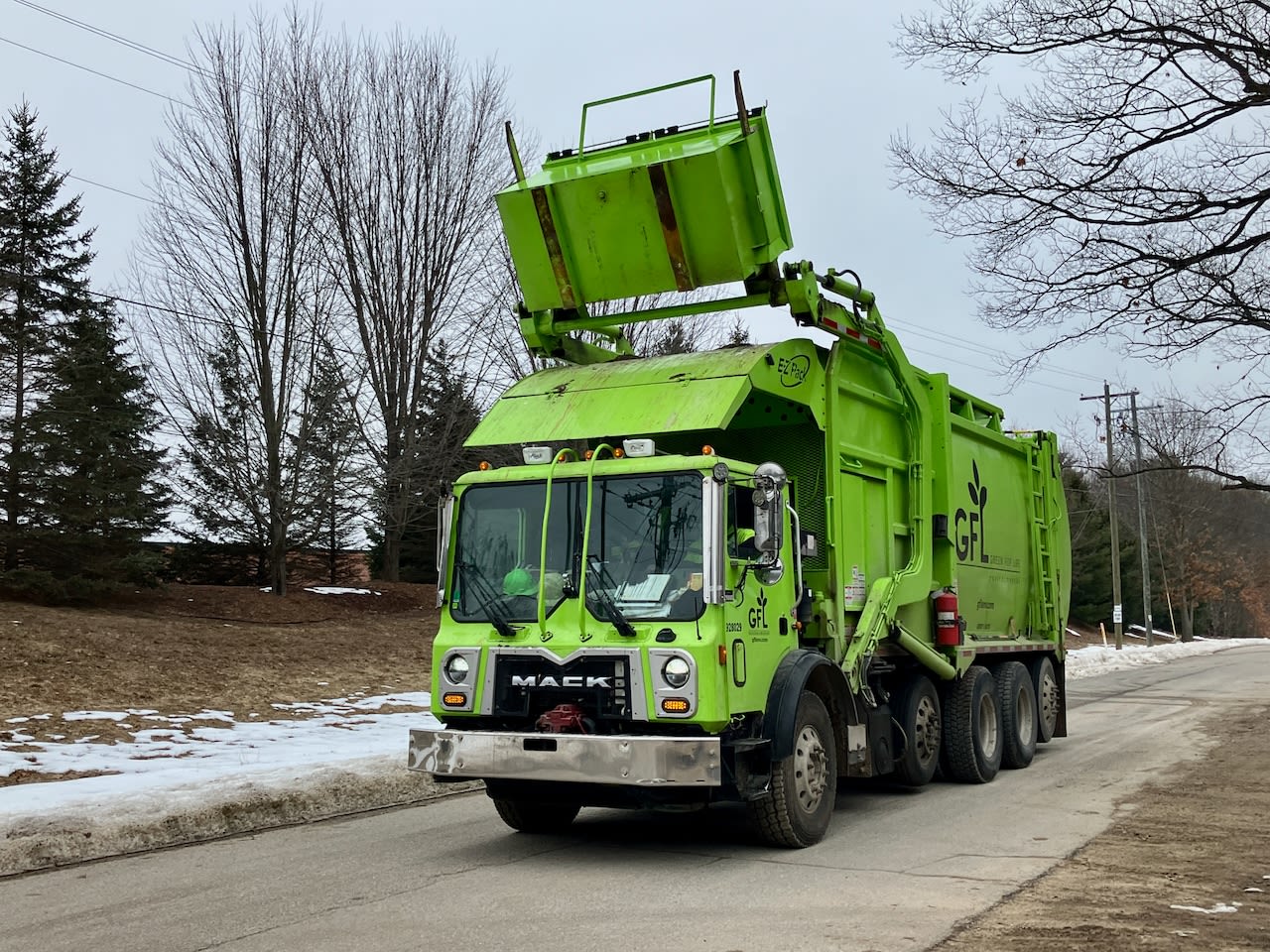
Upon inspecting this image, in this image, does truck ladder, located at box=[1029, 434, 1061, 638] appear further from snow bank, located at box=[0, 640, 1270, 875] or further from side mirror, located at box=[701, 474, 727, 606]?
side mirror, located at box=[701, 474, 727, 606]

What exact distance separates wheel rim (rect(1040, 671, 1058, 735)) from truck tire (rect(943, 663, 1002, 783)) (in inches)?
85.4

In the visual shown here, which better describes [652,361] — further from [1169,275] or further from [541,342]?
[1169,275]

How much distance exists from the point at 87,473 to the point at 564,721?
17.1 m

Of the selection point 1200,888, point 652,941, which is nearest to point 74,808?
point 652,941

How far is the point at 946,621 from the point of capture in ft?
35.7

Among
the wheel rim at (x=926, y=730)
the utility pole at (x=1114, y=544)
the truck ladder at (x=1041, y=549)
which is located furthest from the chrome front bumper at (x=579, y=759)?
the utility pole at (x=1114, y=544)

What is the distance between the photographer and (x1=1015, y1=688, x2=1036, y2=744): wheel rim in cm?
1249

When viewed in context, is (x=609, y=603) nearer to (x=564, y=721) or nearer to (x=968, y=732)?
(x=564, y=721)

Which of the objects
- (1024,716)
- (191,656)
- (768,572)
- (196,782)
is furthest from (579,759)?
(191,656)

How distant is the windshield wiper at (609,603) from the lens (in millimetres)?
7320

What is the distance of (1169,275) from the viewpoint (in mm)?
11508

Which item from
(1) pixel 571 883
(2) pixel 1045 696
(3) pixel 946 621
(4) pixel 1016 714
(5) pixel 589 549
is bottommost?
(1) pixel 571 883

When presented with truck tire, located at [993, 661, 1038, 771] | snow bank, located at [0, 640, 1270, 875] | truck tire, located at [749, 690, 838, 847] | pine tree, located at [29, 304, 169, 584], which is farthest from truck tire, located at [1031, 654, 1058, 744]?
pine tree, located at [29, 304, 169, 584]

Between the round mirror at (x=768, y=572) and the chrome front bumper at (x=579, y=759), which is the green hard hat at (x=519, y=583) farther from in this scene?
the round mirror at (x=768, y=572)
